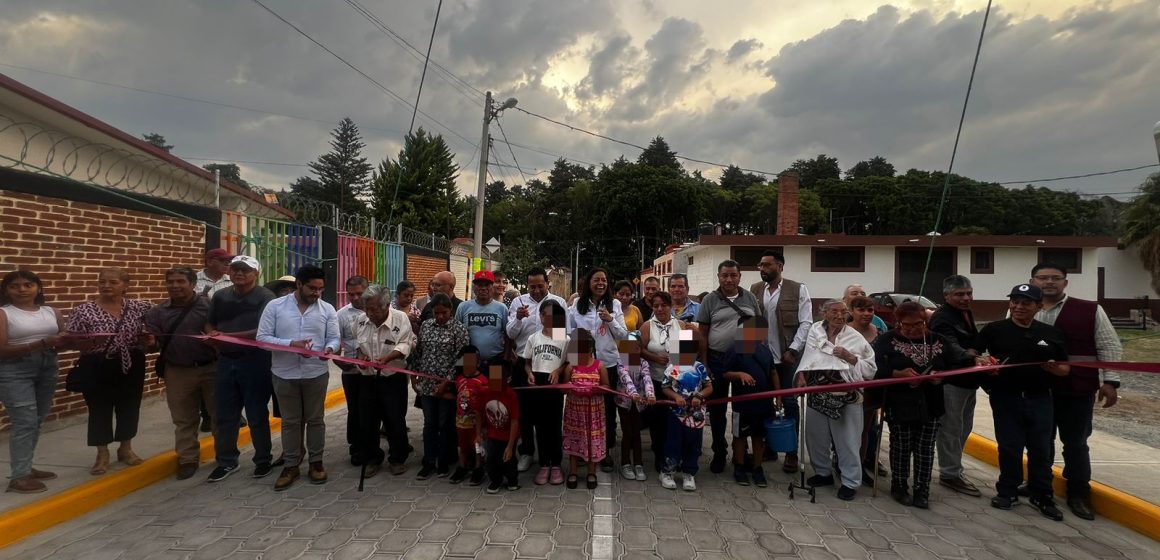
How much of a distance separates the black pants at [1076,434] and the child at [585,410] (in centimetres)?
318

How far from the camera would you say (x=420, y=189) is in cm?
2686

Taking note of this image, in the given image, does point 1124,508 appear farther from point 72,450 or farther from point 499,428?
point 72,450

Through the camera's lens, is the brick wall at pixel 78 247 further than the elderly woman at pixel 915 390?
Yes

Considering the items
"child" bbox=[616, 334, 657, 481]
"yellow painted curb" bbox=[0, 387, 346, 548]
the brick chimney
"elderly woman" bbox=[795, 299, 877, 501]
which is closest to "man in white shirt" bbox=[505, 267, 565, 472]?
"child" bbox=[616, 334, 657, 481]

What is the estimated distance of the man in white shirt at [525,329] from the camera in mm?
4355

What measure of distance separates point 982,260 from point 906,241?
3.86 meters

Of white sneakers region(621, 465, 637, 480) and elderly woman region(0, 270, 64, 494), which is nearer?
elderly woman region(0, 270, 64, 494)

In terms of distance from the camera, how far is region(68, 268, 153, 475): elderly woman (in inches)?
159

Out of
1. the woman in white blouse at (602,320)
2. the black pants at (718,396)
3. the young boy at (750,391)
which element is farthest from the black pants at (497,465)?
the young boy at (750,391)

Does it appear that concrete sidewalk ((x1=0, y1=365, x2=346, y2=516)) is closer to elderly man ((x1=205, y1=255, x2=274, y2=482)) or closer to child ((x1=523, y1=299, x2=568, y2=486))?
elderly man ((x1=205, y1=255, x2=274, y2=482))

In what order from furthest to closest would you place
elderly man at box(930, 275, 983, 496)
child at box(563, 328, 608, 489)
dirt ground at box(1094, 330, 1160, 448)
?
dirt ground at box(1094, 330, 1160, 448), child at box(563, 328, 608, 489), elderly man at box(930, 275, 983, 496)

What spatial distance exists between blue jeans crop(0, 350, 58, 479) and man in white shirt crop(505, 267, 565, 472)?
326cm

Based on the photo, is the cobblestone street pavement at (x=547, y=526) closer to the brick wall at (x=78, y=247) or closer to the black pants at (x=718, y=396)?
the black pants at (x=718, y=396)

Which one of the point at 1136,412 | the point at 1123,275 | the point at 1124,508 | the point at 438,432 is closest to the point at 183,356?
the point at 438,432
